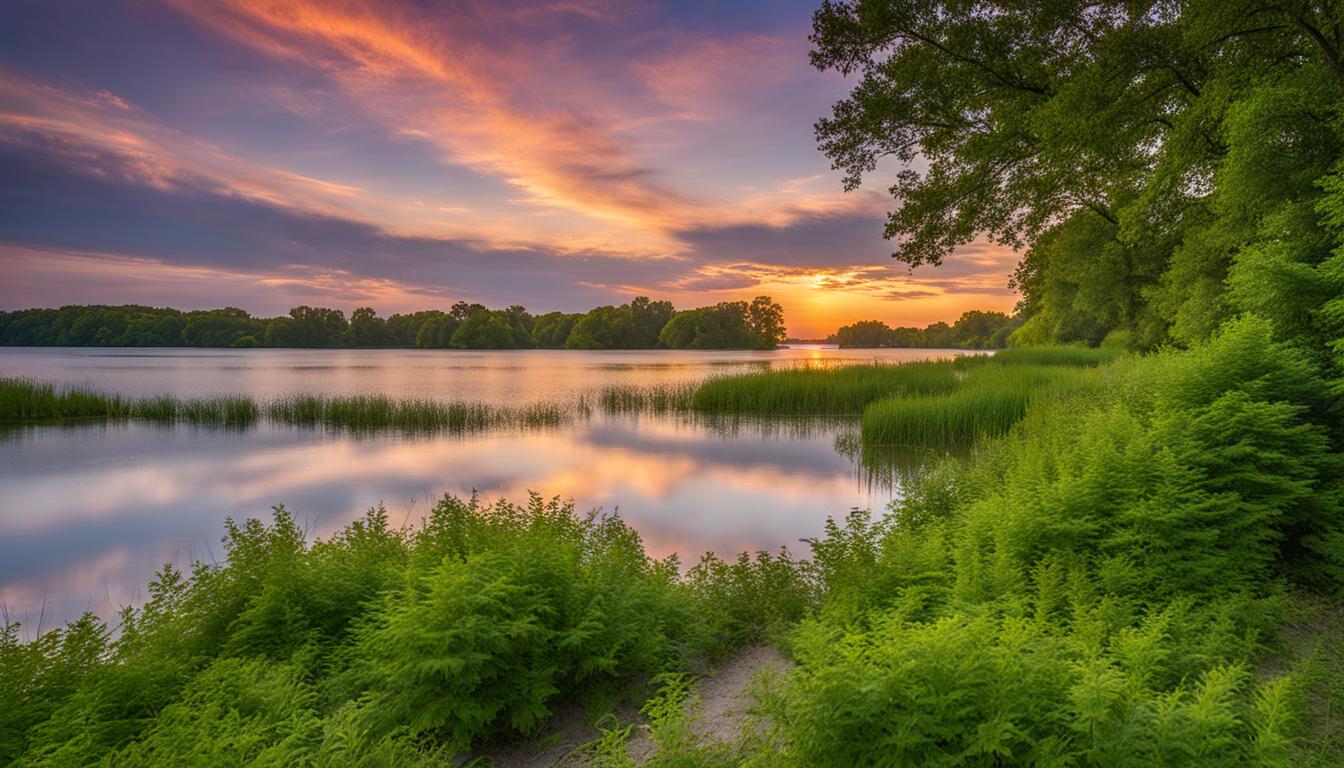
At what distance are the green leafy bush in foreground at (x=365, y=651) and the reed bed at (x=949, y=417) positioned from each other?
13089mm

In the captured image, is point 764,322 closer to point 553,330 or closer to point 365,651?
point 553,330

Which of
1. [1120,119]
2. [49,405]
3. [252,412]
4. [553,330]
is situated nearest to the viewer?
[1120,119]

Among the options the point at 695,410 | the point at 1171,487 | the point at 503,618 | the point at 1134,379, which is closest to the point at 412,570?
the point at 503,618

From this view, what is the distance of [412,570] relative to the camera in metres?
5.22

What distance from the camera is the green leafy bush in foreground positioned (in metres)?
4.04

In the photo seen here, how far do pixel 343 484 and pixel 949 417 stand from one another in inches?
669

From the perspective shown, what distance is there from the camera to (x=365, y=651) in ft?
16.2

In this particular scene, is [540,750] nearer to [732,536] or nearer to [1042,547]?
[1042,547]

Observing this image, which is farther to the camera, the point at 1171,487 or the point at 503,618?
the point at 1171,487

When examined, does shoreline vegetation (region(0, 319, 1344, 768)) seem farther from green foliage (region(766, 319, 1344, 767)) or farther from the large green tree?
the large green tree

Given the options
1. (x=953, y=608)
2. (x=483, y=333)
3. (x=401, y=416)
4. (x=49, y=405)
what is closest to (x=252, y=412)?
(x=401, y=416)

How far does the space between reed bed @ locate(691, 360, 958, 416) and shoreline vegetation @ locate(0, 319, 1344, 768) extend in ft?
63.5

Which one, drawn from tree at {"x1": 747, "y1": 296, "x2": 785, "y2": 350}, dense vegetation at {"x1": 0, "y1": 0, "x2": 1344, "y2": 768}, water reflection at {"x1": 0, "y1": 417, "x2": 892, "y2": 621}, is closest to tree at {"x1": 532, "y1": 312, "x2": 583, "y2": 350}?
tree at {"x1": 747, "y1": 296, "x2": 785, "y2": 350}

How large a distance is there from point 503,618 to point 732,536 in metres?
7.14
